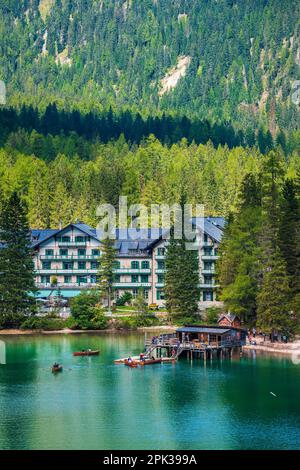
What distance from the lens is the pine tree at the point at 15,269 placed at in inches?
4267

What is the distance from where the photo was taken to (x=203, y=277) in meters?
118

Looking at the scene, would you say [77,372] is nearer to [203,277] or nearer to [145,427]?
[145,427]

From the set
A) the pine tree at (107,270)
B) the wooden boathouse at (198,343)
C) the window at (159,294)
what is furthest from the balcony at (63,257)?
the wooden boathouse at (198,343)

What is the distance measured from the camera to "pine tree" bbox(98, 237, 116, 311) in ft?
383

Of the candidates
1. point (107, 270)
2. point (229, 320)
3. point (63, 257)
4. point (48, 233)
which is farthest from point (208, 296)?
point (48, 233)

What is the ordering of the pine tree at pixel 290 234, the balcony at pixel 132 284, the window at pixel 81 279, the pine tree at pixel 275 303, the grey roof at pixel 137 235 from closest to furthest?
the pine tree at pixel 275 303 → the pine tree at pixel 290 234 → the grey roof at pixel 137 235 → the balcony at pixel 132 284 → the window at pixel 81 279

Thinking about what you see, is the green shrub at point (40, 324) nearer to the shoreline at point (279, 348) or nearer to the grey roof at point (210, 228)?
the grey roof at point (210, 228)

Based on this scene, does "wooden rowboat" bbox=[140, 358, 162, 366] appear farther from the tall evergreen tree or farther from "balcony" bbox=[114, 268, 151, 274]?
"balcony" bbox=[114, 268, 151, 274]

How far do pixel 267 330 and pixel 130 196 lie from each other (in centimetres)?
6517

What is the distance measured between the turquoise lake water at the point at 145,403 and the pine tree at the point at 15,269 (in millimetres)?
12655

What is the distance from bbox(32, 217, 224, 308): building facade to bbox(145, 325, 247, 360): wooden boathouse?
20.8 m

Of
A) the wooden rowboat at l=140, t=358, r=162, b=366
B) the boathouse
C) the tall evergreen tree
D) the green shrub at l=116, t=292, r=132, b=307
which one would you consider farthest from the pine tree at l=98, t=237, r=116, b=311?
the wooden rowboat at l=140, t=358, r=162, b=366

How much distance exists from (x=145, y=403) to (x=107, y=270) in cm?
4412

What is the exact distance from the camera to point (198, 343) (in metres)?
93.4
